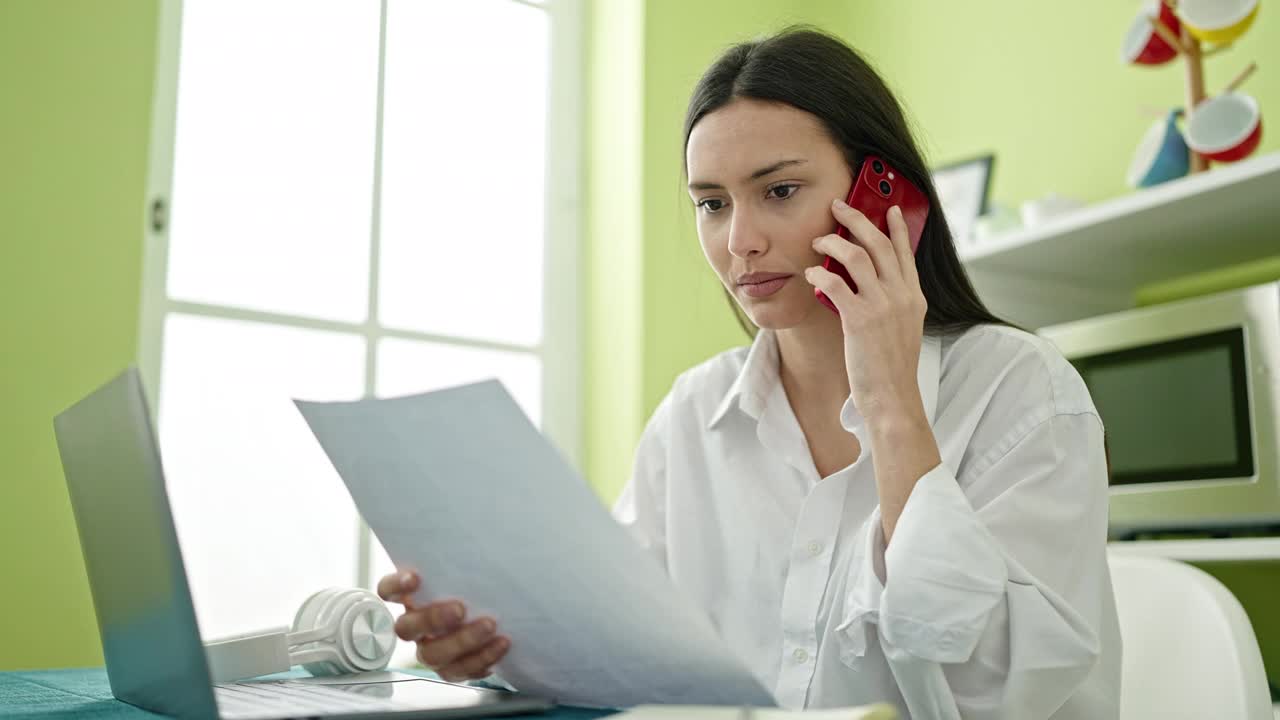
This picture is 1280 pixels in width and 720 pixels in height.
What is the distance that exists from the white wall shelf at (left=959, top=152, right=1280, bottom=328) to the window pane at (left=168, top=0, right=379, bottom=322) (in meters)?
1.35

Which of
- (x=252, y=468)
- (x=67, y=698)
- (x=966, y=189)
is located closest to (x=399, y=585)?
(x=67, y=698)

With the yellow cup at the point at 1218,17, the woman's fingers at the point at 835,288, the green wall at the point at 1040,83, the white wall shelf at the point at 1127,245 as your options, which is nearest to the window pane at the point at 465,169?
the green wall at the point at 1040,83

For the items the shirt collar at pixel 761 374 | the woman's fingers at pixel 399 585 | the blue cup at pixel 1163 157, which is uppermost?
the blue cup at pixel 1163 157

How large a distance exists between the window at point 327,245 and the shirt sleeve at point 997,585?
1628mm

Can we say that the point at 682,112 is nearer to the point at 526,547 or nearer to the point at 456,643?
the point at 456,643

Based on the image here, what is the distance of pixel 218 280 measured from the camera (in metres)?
2.25

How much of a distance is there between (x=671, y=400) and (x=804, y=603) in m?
0.35

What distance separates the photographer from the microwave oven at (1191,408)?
1.50 meters

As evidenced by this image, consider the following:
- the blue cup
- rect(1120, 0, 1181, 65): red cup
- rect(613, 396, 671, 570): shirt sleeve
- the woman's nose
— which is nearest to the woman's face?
the woman's nose

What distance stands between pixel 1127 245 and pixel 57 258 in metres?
1.84

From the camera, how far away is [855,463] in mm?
1055

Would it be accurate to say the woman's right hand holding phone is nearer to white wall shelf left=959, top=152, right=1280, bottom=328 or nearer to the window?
white wall shelf left=959, top=152, right=1280, bottom=328

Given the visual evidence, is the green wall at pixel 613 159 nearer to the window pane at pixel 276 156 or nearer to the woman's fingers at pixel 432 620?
the window pane at pixel 276 156

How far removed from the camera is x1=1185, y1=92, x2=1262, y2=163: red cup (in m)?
1.71
